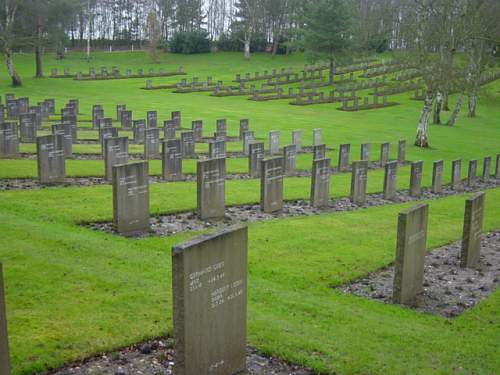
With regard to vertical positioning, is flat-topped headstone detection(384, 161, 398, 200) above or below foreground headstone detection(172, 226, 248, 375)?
below

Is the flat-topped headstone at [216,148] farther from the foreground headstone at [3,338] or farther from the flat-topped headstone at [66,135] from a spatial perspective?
the foreground headstone at [3,338]

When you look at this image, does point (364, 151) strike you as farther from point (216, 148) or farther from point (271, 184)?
point (271, 184)

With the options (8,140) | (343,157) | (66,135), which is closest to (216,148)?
(66,135)

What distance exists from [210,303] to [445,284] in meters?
6.34

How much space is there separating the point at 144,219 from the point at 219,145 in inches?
312

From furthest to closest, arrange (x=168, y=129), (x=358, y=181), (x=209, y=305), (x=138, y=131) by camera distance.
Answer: (x=168, y=129)
(x=138, y=131)
(x=358, y=181)
(x=209, y=305)

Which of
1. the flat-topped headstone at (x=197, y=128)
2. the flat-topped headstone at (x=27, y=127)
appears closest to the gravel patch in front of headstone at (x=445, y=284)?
the flat-topped headstone at (x=27, y=127)

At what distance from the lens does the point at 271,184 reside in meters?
16.5

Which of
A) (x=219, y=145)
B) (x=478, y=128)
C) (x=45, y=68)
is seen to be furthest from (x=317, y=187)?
(x=45, y=68)

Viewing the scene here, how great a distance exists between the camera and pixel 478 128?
46.2 m

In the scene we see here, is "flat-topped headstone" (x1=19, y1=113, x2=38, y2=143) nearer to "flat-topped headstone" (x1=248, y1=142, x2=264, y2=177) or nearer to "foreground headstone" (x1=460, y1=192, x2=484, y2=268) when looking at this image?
"flat-topped headstone" (x1=248, y1=142, x2=264, y2=177)

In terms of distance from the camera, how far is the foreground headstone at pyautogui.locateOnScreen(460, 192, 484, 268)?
12398mm

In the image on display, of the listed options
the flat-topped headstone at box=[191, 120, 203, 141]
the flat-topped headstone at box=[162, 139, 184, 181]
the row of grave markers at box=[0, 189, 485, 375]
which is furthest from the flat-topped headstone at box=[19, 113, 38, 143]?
the row of grave markers at box=[0, 189, 485, 375]

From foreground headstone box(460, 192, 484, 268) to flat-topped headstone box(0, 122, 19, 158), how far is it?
1452 centimetres
